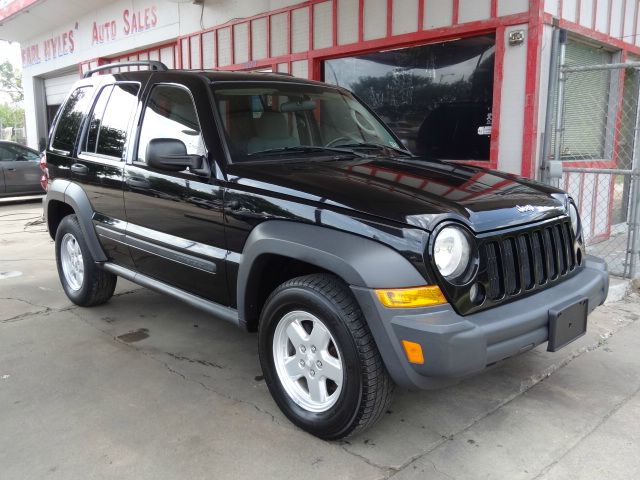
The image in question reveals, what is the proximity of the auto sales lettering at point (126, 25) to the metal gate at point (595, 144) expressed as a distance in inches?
329

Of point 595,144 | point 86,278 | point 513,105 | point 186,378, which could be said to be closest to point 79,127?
point 86,278

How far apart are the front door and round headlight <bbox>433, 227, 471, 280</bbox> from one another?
51.5 inches

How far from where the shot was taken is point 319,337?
2.74m

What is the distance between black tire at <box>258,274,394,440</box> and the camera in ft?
8.21

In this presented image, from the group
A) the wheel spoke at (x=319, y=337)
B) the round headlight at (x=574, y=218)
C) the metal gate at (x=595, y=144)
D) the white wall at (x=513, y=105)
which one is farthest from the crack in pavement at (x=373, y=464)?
the white wall at (x=513, y=105)

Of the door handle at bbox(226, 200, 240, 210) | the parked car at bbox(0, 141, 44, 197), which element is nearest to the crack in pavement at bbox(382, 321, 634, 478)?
the door handle at bbox(226, 200, 240, 210)

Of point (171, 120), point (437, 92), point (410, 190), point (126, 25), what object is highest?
point (126, 25)

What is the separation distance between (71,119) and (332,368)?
347cm

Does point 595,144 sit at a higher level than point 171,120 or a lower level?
lower

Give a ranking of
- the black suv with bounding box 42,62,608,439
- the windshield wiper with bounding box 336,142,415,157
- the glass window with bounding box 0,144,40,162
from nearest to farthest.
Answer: the black suv with bounding box 42,62,608,439 < the windshield wiper with bounding box 336,142,415,157 < the glass window with bounding box 0,144,40,162

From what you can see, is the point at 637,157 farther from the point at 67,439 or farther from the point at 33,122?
the point at 33,122

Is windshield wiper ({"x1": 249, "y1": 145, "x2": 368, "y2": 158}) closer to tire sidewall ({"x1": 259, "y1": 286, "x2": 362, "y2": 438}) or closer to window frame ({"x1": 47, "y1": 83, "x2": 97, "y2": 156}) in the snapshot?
tire sidewall ({"x1": 259, "y1": 286, "x2": 362, "y2": 438})

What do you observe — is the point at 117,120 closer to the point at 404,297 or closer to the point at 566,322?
the point at 404,297

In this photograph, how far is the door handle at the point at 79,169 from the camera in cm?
443
